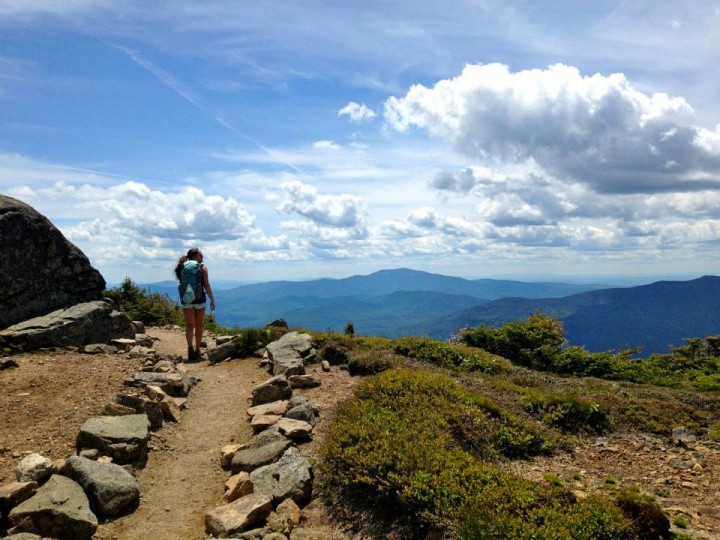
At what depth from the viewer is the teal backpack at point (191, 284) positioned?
15.6 metres

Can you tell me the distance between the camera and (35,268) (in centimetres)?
1444

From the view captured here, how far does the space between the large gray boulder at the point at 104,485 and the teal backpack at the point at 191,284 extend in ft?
28.3

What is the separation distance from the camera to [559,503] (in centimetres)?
588

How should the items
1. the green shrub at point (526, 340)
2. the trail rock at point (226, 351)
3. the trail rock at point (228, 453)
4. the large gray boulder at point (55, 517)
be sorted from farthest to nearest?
the green shrub at point (526, 340) < the trail rock at point (226, 351) < the trail rock at point (228, 453) < the large gray boulder at point (55, 517)

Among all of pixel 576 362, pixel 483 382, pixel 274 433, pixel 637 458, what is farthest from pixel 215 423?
pixel 576 362

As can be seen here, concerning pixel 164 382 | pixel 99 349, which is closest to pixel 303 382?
pixel 164 382

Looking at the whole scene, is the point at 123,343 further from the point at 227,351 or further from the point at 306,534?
the point at 306,534

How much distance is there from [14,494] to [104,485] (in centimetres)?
107

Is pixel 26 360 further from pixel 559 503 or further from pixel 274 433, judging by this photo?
pixel 559 503

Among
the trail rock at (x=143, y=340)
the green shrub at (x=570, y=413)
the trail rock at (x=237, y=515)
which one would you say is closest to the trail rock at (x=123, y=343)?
the trail rock at (x=143, y=340)

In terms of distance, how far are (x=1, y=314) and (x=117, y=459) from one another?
808 centimetres

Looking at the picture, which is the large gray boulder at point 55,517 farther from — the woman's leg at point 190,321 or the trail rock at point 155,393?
the woman's leg at point 190,321

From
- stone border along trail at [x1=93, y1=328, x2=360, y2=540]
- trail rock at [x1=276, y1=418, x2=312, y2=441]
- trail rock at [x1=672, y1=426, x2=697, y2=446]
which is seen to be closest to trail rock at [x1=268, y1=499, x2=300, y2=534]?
stone border along trail at [x1=93, y1=328, x2=360, y2=540]

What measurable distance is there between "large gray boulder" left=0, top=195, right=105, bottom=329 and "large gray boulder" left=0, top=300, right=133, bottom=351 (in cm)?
46
